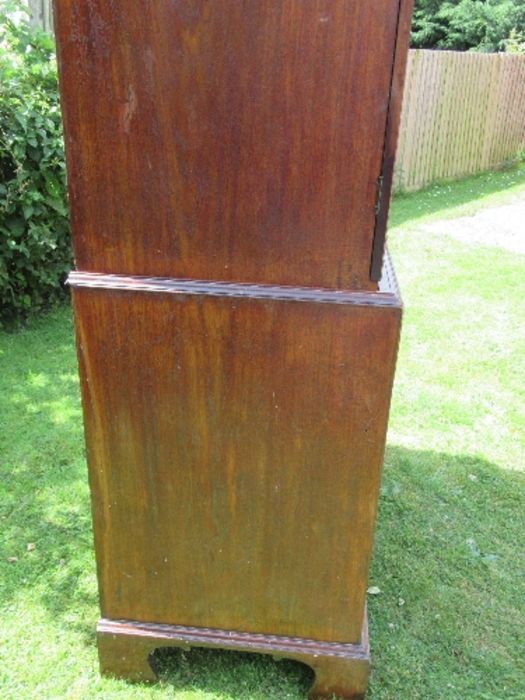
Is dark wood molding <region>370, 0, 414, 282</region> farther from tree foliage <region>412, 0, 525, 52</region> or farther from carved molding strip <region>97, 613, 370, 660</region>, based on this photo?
tree foliage <region>412, 0, 525, 52</region>

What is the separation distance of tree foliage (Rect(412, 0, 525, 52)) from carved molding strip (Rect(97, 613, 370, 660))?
21164 millimetres

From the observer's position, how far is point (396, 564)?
2547 mm

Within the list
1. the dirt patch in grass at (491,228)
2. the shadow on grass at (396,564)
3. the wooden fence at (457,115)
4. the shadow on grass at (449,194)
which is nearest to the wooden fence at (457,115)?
the wooden fence at (457,115)

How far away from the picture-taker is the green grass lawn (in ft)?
6.72

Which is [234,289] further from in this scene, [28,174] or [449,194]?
[449,194]

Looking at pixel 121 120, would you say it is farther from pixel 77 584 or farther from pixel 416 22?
pixel 416 22

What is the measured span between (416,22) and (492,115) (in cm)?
1464

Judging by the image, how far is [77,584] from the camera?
2402mm

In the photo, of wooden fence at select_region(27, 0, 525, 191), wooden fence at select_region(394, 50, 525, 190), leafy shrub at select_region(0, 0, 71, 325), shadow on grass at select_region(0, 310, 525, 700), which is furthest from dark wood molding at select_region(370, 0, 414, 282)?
wooden fence at select_region(394, 50, 525, 190)

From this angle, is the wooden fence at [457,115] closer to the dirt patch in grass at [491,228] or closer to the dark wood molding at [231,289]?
the dirt patch in grass at [491,228]

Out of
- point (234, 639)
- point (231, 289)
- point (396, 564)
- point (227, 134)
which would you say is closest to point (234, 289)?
point (231, 289)

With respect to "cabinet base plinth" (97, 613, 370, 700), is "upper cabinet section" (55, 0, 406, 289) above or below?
above

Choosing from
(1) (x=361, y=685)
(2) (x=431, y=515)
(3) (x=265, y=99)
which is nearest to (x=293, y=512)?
(1) (x=361, y=685)

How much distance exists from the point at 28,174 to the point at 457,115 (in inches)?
290
